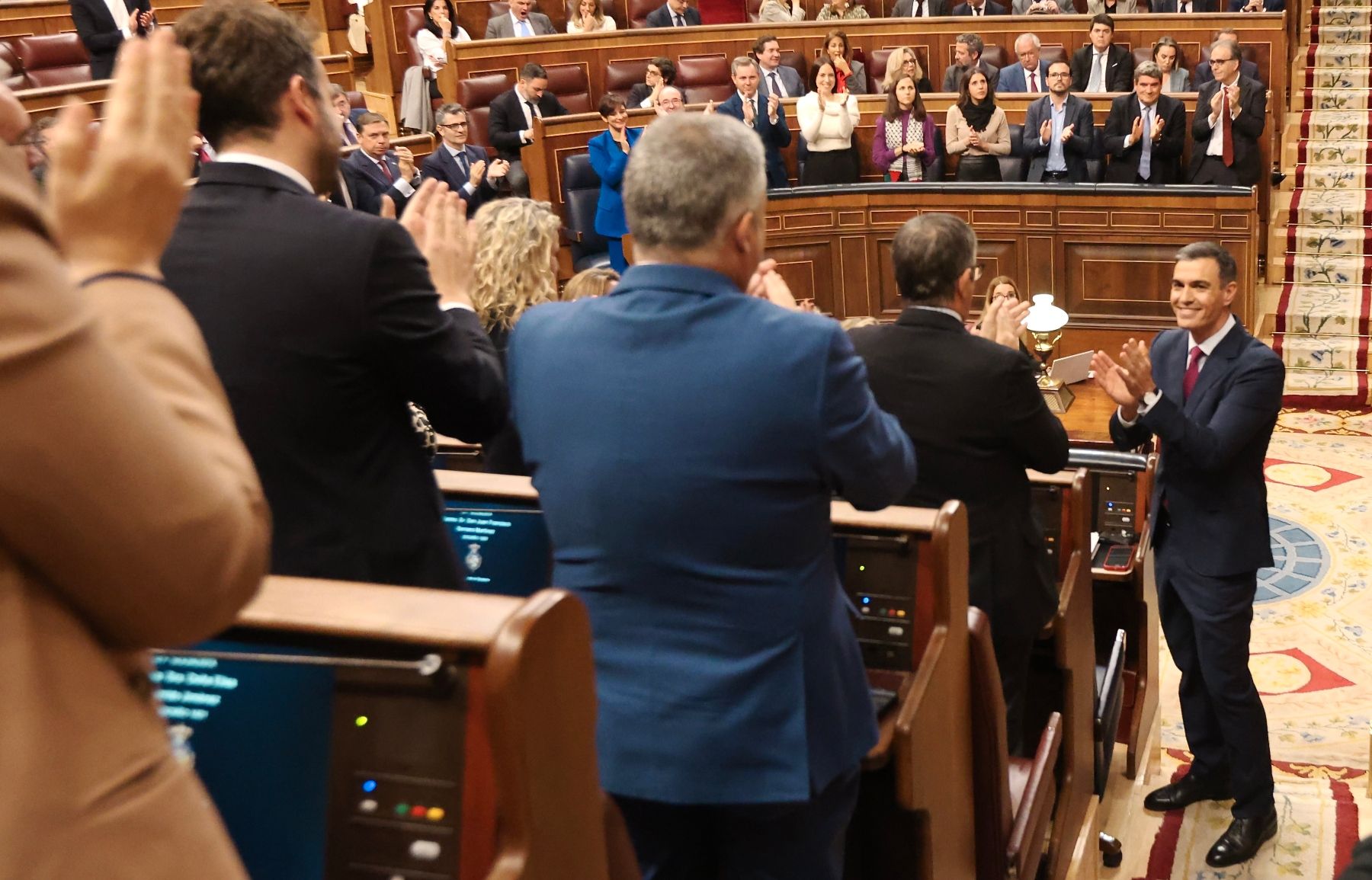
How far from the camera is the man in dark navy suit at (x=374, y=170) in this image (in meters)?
5.23

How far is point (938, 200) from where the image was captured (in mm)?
6762

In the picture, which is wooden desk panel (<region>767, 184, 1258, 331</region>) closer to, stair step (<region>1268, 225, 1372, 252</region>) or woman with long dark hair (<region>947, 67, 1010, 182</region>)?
woman with long dark hair (<region>947, 67, 1010, 182</region>)

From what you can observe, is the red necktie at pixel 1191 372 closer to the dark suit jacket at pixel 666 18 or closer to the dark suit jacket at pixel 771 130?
the dark suit jacket at pixel 771 130

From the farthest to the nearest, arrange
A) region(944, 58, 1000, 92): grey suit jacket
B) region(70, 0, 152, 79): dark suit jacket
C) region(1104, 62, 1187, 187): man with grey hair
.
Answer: region(944, 58, 1000, 92): grey suit jacket < region(1104, 62, 1187, 187): man with grey hair < region(70, 0, 152, 79): dark suit jacket

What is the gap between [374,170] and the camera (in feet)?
17.7

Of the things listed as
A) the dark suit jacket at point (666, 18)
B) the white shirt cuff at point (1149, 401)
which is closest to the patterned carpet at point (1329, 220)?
the dark suit jacket at point (666, 18)

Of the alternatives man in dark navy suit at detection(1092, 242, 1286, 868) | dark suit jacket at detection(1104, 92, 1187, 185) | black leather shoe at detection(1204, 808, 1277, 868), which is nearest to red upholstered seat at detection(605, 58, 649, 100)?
dark suit jacket at detection(1104, 92, 1187, 185)

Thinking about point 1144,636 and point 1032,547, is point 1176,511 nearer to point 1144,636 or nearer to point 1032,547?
point 1144,636

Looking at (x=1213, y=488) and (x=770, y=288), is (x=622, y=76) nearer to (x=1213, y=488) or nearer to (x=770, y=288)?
(x=1213, y=488)

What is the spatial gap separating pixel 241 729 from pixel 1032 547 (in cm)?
150

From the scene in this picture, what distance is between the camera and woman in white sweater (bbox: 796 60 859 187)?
275 inches

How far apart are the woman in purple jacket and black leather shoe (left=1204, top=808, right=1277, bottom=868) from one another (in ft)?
15.0

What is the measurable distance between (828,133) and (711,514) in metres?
6.07

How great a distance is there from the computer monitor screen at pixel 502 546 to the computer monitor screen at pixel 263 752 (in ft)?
2.04
